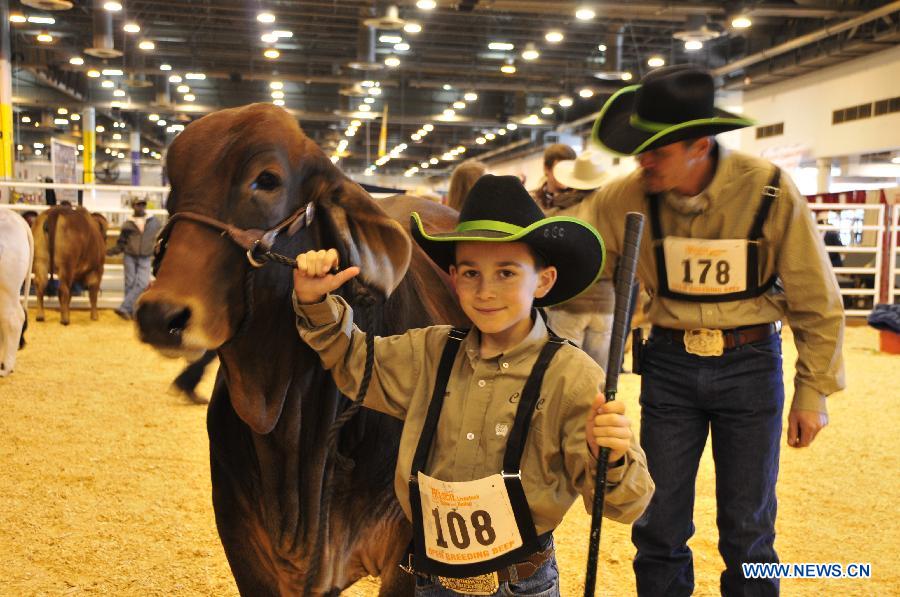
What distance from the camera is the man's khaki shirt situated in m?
2.53

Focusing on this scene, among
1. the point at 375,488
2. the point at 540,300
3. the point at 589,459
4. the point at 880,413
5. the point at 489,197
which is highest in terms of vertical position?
the point at 489,197

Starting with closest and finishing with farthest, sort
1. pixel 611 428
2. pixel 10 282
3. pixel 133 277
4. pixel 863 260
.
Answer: pixel 611 428
pixel 10 282
pixel 133 277
pixel 863 260

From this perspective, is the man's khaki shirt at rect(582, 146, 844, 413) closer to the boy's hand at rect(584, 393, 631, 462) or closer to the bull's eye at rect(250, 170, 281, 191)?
the boy's hand at rect(584, 393, 631, 462)

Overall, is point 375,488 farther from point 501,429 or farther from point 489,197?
point 489,197

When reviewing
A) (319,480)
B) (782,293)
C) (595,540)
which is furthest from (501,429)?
(782,293)

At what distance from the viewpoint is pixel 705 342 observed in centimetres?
263

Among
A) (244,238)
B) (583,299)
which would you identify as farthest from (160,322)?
(583,299)

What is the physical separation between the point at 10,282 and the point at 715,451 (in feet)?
23.9

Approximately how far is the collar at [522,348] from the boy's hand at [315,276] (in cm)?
31

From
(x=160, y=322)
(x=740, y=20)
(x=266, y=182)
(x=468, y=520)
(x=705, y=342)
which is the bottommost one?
(x=468, y=520)

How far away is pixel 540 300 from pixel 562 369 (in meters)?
0.27

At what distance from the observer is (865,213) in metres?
14.7

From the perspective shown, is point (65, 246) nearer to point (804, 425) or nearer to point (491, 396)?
point (804, 425)

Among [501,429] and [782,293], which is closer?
[501,429]
